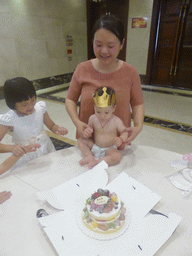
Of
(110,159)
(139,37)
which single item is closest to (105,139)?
(110,159)

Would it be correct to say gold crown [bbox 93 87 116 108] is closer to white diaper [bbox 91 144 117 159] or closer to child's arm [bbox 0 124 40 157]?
white diaper [bbox 91 144 117 159]

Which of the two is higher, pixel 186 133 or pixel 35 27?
pixel 35 27

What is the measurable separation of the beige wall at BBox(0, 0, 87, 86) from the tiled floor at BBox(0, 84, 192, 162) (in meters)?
0.63

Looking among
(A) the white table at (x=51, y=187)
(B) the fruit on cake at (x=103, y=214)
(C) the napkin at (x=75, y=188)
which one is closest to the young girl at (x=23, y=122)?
(A) the white table at (x=51, y=187)

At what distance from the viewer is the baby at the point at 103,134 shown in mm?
979

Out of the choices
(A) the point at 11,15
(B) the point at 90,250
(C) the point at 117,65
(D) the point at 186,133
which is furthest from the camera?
(A) the point at 11,15

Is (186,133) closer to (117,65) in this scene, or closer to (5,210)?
(117,65)

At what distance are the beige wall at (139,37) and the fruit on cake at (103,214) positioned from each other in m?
4.69

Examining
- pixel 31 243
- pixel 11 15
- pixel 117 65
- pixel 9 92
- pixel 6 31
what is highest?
pixel 11 15

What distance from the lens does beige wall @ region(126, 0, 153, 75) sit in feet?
14.4

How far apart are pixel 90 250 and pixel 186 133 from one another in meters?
2.51

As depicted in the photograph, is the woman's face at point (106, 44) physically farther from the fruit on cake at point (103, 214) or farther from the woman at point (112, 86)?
the fruit on cake at point (103, 214)

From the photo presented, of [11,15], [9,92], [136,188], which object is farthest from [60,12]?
[136,188]

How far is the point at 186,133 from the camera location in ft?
8.87
